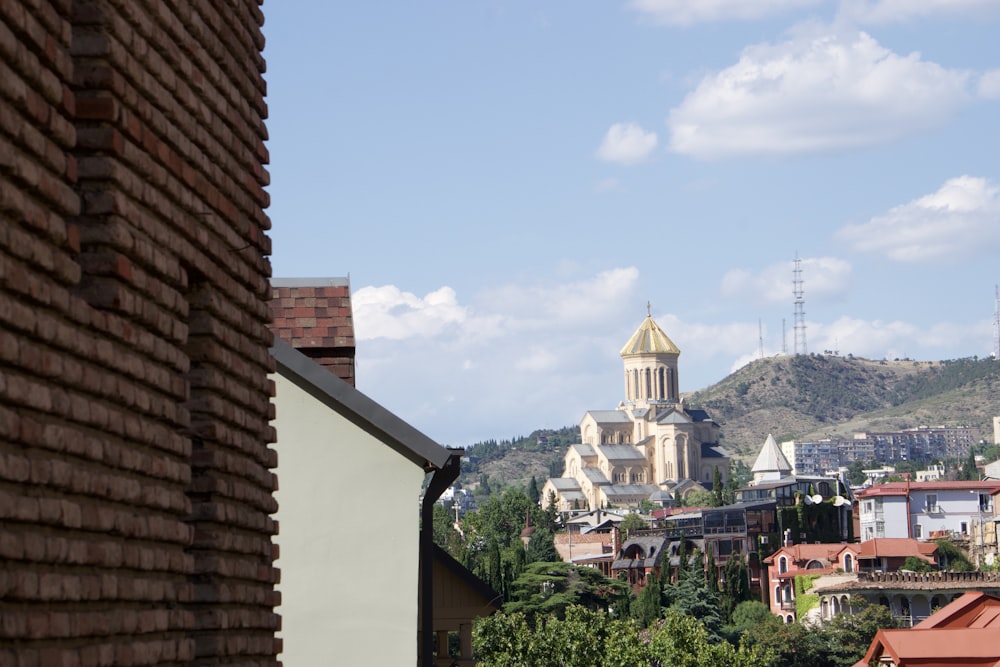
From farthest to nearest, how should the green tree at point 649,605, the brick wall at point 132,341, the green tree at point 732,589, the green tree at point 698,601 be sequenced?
the green tree at point 732,589 < the green tree at point 649,605 < the green tree at point 698,601 < the brick wall at point 132,341

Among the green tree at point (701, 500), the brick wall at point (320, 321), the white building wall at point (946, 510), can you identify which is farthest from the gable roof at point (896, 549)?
the brick wall at point (320, 321)

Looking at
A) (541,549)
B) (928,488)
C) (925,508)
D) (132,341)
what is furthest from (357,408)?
(928,488)

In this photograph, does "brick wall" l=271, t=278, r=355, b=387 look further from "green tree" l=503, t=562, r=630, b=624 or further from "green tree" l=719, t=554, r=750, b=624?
"green tree" l=719, t=554, r=750, b=624

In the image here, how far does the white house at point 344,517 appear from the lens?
34.3 feet

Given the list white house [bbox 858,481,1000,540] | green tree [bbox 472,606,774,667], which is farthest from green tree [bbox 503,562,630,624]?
white house [bbox 858,481,1000,540]

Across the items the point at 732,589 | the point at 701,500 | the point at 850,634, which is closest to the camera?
the point at 850,634

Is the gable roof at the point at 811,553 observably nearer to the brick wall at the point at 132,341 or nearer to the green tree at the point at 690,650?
the green tree at the point at 690,650

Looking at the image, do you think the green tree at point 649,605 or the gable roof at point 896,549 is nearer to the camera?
the green tree at point 649,605

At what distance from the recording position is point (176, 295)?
16.1 ft

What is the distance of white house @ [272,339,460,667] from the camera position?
34.3 ft

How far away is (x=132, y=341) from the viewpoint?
14.4 feet

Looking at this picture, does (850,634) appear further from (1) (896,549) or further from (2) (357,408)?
(2) (357,408)

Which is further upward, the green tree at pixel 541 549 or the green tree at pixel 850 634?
the green tree at pixel 541 549

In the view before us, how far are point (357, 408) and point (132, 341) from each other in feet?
20.4
